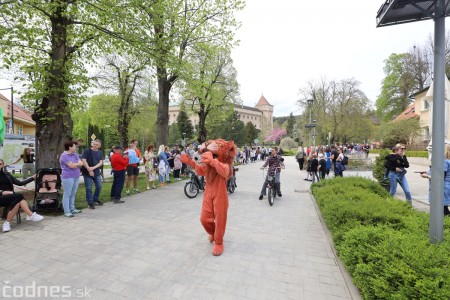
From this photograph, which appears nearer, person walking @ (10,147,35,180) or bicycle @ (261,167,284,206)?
bicycle @ (261,167,284,206)

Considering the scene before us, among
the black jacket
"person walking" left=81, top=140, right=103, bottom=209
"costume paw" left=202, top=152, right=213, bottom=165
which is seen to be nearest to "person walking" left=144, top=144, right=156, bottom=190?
"person walking" left=81, top=140, right=103, bottom=209

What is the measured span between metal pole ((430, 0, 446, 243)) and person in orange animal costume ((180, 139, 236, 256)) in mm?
2973

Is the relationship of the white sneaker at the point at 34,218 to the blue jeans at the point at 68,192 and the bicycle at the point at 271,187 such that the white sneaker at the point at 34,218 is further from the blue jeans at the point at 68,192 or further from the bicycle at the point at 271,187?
the bicycle at the point at 271,187

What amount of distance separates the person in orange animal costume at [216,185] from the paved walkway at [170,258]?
0.40 meters

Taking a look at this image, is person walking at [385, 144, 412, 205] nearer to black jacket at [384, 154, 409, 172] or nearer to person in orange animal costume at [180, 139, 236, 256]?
black jacket at [384, 154, 409, 172]

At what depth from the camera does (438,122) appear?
3.18 meters

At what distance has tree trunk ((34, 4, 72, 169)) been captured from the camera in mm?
7953

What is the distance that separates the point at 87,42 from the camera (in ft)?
32.4

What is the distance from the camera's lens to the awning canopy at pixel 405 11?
10.7ft

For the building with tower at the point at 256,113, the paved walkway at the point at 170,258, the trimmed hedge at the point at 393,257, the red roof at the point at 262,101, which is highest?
the red roof at the point at 262,101

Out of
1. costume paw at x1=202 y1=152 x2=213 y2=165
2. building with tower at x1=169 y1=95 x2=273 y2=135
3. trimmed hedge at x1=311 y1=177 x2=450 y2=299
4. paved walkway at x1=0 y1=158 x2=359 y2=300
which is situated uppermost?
building with tower at x1=169 y1=95 x2=273 y2=135

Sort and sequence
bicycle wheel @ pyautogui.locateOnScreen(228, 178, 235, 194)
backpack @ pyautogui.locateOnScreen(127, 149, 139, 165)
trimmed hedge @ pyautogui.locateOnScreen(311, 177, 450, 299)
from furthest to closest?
1. bicycle wheel @ pyautogui.locateOnScreen(228, 178, 235, 194)
2. backpack @ pyautogui.locateOnScreen(127, 149, 139, 165)
3. trimmed hedge @ pyautogui.locateOnScreen(311, 177, 450, 299)

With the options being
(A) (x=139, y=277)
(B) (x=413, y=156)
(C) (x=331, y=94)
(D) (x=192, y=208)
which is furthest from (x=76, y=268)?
(C) (x=331, y=94)

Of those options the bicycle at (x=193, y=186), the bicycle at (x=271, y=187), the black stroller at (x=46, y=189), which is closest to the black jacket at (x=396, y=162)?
the bicycle at (x=271, y=187)
